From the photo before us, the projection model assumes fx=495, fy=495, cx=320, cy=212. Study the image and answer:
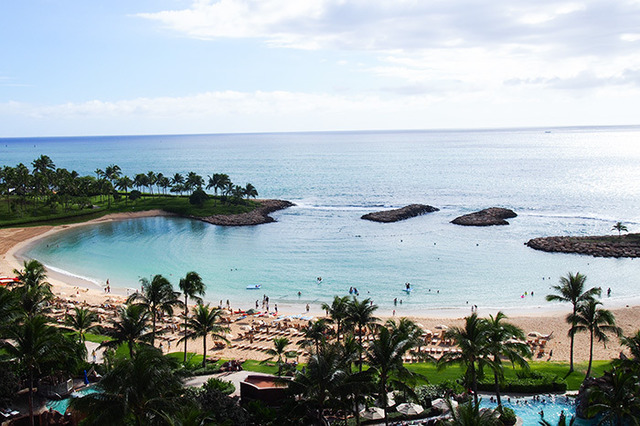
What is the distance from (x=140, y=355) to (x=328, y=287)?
46372 millimetres

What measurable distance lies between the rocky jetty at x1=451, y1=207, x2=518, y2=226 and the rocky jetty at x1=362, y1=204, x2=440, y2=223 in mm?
11344

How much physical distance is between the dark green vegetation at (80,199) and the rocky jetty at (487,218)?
51.0 meters

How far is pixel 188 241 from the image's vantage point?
9394 centimetres

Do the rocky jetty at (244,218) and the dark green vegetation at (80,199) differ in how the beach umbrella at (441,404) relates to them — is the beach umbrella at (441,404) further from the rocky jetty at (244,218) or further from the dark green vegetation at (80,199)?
the dark green vegetation at (80,199)

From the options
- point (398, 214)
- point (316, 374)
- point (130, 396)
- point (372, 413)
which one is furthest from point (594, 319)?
point (398, 214)

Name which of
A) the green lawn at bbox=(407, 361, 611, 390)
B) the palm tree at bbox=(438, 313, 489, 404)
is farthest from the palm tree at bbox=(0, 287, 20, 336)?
the green lawn at bbox=(407, 361, 611, 390)

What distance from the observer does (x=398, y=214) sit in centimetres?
11562

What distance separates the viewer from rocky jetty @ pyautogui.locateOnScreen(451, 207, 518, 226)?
107 metres

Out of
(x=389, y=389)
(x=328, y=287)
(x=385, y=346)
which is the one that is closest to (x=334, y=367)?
(x=385, y=346)

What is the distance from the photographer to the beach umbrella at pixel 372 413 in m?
29.9

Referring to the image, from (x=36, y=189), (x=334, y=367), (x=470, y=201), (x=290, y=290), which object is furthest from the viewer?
(x=470, y=201)

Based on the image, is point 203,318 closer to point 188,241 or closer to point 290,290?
point 290,290

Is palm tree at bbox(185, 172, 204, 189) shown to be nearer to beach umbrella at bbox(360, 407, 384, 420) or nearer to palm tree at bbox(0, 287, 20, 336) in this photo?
palm tree at bbox(0, 287, 20, 336)

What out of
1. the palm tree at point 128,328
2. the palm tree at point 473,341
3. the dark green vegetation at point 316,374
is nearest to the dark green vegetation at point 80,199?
the dark green vegetation at point 316,374
